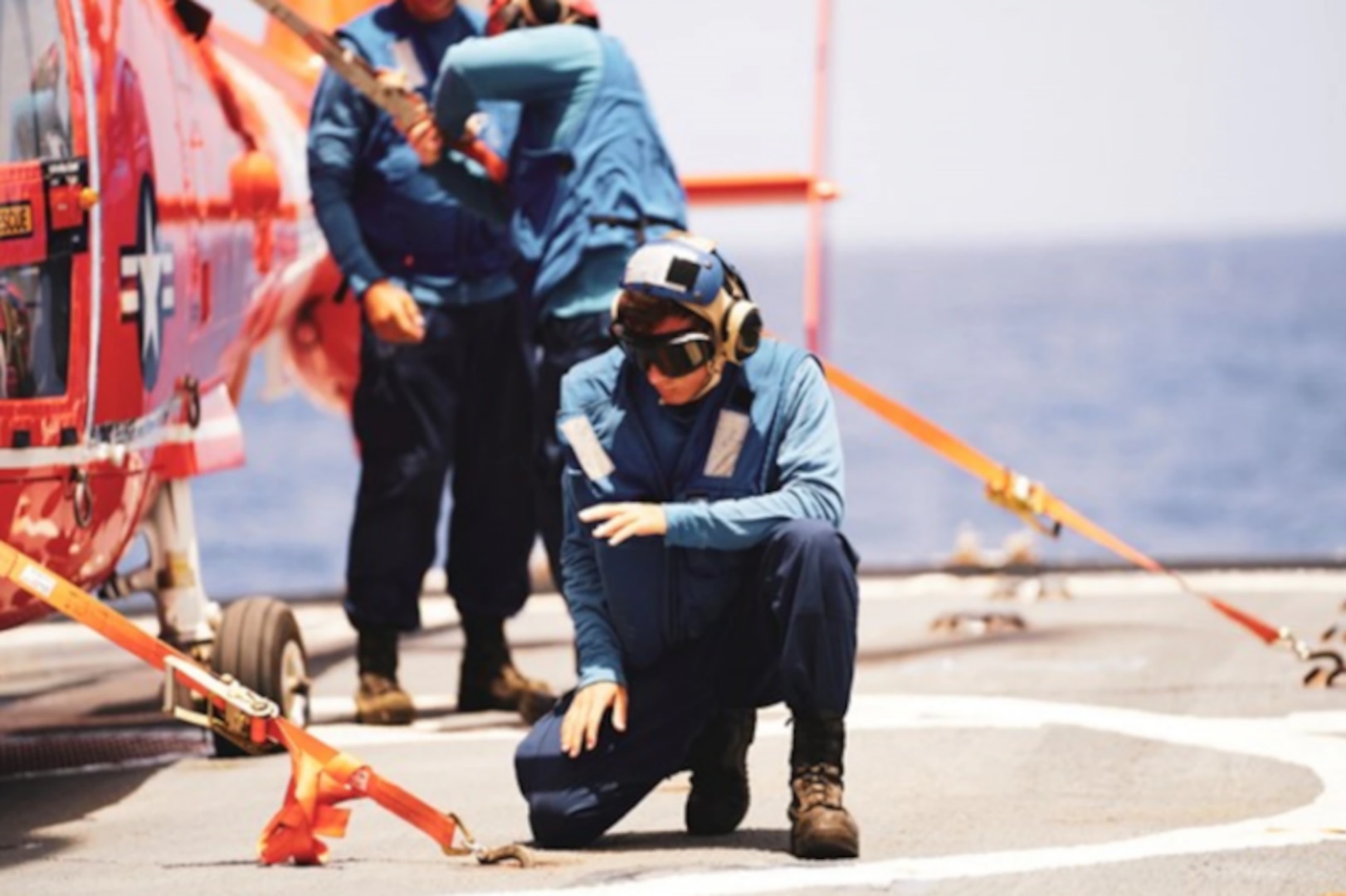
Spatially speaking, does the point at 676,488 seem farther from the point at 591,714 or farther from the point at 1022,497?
the point at 1022,497

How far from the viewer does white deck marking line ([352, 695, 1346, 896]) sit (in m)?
6.36

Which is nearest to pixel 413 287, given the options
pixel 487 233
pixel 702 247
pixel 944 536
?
pixel 487 233

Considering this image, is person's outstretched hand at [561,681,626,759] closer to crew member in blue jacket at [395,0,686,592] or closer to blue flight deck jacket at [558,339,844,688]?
blue flight deck jacket at [558,339,844,688]

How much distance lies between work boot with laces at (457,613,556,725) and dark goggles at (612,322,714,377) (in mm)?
3069

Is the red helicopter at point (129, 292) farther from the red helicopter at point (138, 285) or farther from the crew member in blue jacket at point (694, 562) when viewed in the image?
the crew member in blue jacket at point (694, 562)

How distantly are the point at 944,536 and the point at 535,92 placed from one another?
61121 mm

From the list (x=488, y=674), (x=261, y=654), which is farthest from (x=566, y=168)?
(x=488, y=674)

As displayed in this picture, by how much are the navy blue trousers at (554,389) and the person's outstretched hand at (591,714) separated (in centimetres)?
208

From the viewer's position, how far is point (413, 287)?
974cm

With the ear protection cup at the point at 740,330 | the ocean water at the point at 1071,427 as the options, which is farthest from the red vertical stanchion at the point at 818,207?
the ocean water at the point at 1071,427

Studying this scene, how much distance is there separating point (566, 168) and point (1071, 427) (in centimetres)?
8791

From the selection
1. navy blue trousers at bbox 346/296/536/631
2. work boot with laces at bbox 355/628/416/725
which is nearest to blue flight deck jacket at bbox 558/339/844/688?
work boot with laces at bbox 355/628/416/725

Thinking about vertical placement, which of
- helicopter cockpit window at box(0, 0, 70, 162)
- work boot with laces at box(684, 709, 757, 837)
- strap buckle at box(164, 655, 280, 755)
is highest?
helicopter cockpit window at box(0, 0, 70, 162)

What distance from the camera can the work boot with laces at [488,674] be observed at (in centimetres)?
987
